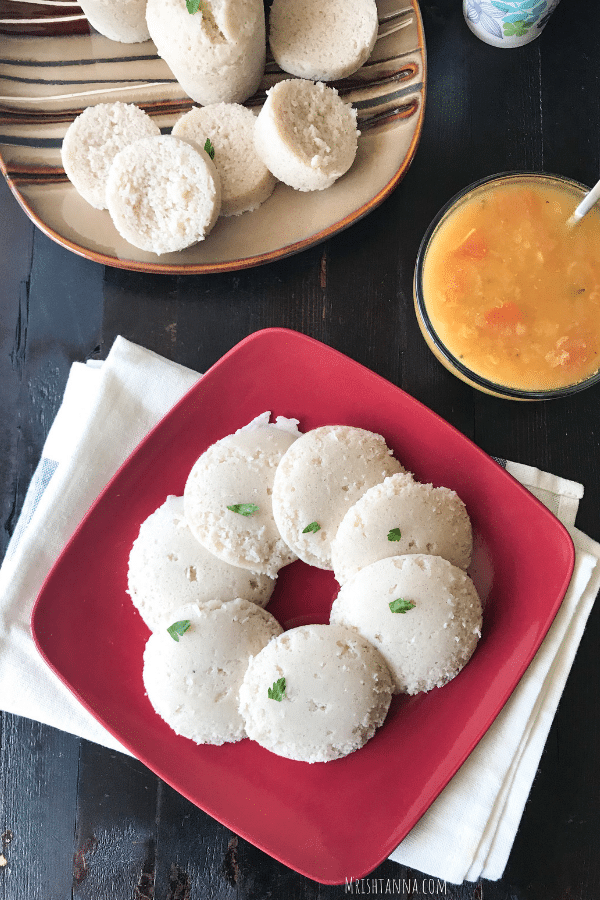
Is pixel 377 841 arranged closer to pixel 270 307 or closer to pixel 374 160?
pixel 270 307

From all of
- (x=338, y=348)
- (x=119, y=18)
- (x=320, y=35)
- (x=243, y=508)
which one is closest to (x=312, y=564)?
(x=243, y=508)

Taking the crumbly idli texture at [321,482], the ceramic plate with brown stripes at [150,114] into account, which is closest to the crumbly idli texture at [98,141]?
the ceramic plate with brown stripes at [150,114]

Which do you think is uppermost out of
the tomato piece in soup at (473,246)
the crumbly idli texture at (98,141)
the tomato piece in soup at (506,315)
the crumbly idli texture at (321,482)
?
the crumbly idli texture at (98,141)

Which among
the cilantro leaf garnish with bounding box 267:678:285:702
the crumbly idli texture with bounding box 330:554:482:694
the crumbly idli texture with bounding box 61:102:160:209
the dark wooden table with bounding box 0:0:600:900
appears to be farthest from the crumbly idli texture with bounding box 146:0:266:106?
the cilantro leaf garnish with bounding box 267:678:285:702

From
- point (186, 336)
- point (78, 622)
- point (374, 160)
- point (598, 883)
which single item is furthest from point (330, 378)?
point (598, 883)

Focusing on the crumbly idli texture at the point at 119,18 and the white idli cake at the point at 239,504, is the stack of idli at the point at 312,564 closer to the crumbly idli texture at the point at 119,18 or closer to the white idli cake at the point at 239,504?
the white idli cake at the point at 239,504

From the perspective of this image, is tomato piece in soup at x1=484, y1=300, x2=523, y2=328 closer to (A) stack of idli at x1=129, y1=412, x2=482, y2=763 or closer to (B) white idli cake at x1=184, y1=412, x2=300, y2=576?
(A) stack of idli at x1=129, y1=412, x2=482, y2=763
